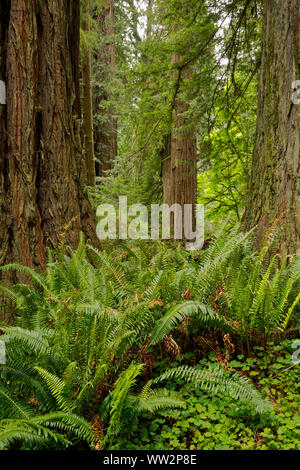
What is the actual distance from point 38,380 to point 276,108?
337cm

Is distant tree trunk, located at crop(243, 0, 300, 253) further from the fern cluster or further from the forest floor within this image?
the forest floor

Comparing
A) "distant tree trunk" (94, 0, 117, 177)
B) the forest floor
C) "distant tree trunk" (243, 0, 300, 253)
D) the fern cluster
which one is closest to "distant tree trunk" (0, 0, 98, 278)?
the fern cluster

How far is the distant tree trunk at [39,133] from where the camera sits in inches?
117

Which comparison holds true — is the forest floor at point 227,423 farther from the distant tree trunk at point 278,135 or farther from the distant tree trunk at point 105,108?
the distant tree trunk at point 105,108

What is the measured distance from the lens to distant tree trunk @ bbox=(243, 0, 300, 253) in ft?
10.5

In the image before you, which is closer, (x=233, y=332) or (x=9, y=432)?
(x=9, y=432)

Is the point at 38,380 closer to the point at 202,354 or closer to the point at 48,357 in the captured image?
the point at 48,357

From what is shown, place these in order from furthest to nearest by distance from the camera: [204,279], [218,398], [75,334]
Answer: [204,279] < [75,334] < [218,398]

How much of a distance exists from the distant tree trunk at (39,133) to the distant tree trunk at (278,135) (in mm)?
2092

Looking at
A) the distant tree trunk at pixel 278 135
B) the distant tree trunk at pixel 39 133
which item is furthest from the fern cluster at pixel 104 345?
the distant tree trunk at pixel 278 135

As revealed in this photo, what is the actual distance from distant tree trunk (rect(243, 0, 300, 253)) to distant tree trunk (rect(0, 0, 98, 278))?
82.4 inches

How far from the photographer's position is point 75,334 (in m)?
1.97

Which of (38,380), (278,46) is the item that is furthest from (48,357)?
(278,46)
